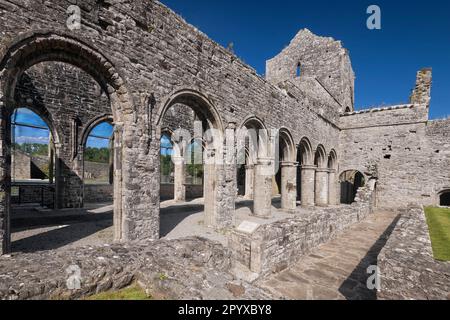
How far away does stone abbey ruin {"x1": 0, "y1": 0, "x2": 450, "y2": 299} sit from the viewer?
2871 mm

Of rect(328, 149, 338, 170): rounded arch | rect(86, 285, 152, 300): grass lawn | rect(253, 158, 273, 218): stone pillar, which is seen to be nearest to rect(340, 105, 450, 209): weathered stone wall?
rect(328, 149, 338, 170): rounded arch

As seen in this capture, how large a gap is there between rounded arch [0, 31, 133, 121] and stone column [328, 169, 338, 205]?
1551 cm

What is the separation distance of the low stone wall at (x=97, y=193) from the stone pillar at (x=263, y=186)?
8.79m

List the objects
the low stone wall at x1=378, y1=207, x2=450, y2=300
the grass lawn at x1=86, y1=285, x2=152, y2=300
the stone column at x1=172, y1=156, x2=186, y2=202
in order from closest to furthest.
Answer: the grass lawn at x1=86, y1=285, x2=152, y2=300, the low stone wall at x1=378, y1=207, x2=450, y2=300, the stone column at x1=172, y1=156, x2=186, y2=202

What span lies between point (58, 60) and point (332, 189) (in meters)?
17.3

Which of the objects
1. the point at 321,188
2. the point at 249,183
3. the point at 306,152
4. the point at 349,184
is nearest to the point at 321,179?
the point at 321,188

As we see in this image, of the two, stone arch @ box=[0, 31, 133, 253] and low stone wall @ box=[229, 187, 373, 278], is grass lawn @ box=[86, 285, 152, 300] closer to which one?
low stone wall @ box=[229, 187, 373, 278]

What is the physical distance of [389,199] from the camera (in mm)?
15828

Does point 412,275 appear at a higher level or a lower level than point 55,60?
lower

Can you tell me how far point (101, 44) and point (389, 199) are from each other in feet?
60.5

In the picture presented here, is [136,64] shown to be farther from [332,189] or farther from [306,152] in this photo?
[332,189]

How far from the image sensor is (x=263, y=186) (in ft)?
33.4

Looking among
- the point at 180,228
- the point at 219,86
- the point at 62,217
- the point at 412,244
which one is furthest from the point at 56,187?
the point at 412,244

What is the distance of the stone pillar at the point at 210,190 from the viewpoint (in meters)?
7.98
